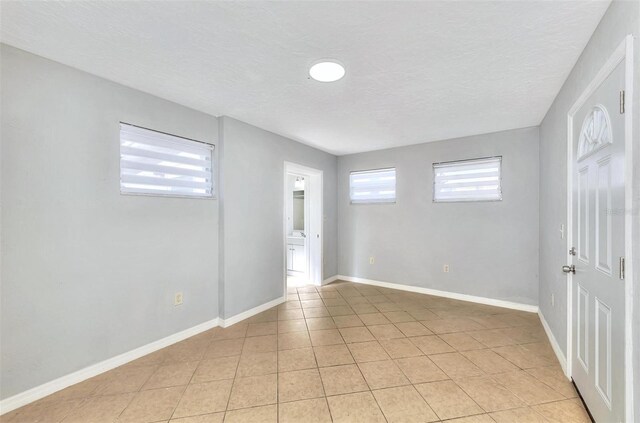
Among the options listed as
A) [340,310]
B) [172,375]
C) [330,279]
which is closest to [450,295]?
[340,310]

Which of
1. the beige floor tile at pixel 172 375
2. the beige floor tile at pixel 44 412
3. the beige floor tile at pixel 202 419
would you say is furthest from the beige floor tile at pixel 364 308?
the beige floor tile at pixel 44 412

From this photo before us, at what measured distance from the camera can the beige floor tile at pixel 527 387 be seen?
1864 millimetres

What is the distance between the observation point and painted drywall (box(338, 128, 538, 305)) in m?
3.55

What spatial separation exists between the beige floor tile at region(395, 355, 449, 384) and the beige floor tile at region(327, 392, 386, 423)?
17.5 inches

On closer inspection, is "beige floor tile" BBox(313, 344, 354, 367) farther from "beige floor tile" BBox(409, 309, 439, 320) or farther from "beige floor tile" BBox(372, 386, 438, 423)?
"beige floor tile" BBox(409, 309, 439, 320)

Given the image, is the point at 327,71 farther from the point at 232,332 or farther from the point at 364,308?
the point at 364,308

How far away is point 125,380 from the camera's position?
2109 mm

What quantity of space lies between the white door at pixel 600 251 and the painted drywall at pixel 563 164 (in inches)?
5.4

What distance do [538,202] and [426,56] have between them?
2.76 meters

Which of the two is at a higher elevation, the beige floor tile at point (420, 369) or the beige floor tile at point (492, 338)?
the beige floor tile at point (492, 338)

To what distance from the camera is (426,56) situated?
1.90m

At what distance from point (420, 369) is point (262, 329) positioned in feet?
5.57

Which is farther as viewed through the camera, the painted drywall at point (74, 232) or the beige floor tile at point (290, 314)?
the beige floor tile at point (290, 314)

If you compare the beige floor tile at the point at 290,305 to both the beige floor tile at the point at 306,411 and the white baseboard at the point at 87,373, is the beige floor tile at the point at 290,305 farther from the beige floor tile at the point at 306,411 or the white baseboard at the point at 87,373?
the beige floor tile at the point at 306,411
